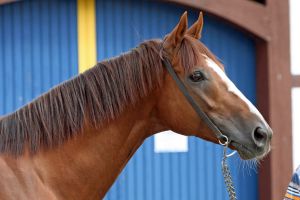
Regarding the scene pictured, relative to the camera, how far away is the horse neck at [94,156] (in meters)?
2.55

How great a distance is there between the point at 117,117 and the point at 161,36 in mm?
2656

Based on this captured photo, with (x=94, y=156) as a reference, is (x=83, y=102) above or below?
above

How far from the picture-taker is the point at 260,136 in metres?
2.61

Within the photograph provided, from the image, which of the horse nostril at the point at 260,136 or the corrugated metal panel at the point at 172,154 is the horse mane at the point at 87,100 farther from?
the corrugated metal panel at the point at 172,154

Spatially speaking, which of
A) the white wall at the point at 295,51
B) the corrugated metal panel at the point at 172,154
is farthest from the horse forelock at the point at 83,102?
the white wall at the point at 295,51

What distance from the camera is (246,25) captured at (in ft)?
16.8

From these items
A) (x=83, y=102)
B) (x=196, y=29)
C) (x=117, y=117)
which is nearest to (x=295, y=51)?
(x=196, y=29)

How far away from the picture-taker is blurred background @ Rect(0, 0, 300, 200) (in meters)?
4.88

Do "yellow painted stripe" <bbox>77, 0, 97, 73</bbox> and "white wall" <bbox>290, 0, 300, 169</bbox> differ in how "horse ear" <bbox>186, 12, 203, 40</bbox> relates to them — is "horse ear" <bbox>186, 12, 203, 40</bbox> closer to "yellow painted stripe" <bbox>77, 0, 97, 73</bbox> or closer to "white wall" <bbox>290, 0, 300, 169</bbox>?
"yellow painted stripe" <bbox>77, 0, 97, 73</bbox>

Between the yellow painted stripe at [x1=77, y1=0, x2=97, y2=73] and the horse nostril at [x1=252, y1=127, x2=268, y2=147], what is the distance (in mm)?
2614

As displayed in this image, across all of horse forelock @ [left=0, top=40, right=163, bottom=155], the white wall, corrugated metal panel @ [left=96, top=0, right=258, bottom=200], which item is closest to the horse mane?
horse forelock @ [left=0, top=40, right=163, bottom=155]

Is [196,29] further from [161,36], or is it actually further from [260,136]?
[161,36]

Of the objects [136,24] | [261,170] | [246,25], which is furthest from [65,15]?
[261,170]

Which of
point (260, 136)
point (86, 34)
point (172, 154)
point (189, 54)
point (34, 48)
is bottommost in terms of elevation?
point (172, 154)
